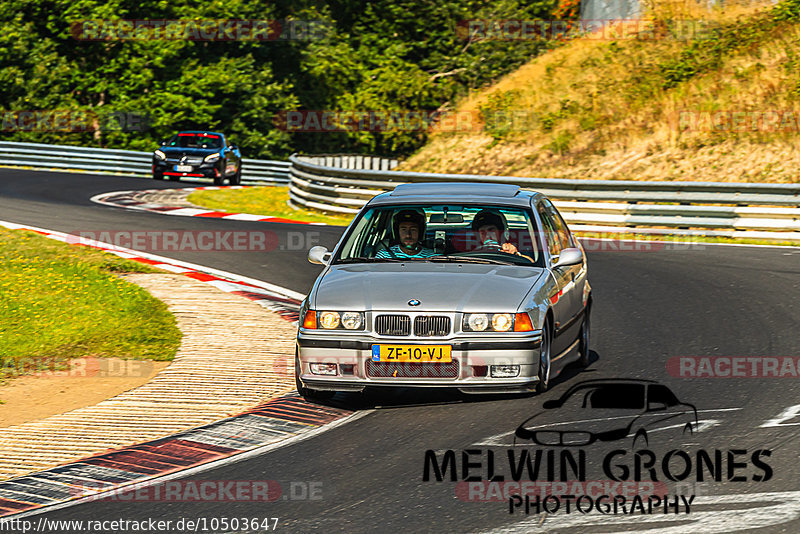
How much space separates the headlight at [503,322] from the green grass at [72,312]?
12.1 feet

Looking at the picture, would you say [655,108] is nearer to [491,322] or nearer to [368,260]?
[368,260]

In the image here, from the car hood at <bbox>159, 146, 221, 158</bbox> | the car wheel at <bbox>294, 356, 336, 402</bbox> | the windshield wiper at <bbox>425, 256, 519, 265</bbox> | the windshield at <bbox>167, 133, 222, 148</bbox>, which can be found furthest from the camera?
the windshield at <bbox>167, 133, 222, 148</bbox>

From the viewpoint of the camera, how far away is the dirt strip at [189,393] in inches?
292

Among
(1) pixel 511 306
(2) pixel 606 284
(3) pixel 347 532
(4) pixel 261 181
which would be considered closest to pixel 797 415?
(1) pixel 511 306

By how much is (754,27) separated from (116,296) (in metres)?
23.5

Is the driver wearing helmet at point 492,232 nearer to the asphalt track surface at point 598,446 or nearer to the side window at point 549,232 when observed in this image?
the side window at point 549,232

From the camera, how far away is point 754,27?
104 feet

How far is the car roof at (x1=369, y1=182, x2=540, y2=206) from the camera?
9406mm

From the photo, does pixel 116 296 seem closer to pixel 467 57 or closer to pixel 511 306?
pixel 511 306

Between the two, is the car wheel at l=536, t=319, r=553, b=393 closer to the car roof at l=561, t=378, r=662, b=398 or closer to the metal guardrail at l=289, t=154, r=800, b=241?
the car roof at l=561, t=378, r=662, b=398

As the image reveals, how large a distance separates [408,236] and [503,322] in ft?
5.57

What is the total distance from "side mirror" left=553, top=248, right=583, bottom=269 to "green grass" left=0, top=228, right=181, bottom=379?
375cm

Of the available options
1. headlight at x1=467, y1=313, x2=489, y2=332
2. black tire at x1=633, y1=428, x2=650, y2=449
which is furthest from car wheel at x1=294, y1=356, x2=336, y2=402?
black tire at x1=633, y1=428, x2=650, y2=449

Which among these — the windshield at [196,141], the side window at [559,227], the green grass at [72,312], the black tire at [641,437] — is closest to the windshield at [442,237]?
the side window at [559,227]
